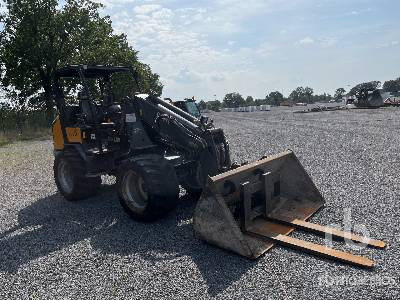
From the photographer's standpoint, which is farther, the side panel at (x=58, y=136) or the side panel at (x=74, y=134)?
the side panel at (x=58, y=136)

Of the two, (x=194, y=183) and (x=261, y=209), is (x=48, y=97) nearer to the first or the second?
(x=194, y=183)

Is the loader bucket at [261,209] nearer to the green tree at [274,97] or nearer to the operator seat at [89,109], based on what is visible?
the operator seat at [89,109]

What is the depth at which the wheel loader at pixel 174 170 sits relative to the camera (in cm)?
505

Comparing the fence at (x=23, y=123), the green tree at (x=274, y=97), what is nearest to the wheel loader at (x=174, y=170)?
the fence at (x=23, y=123)

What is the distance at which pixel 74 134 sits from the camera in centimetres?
796

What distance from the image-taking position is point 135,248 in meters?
5.40

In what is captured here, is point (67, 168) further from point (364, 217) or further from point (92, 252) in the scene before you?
point (364, 217)

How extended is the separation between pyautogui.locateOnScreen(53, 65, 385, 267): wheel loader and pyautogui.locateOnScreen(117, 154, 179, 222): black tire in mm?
15

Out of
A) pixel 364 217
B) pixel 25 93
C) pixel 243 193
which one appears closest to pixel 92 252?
pixel 243 193

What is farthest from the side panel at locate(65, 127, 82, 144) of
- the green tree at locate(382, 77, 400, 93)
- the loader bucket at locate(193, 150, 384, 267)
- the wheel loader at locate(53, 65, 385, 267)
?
the green tree at locate(382, 77, 400, 93)

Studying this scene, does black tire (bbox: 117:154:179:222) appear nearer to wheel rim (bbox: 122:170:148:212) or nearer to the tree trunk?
wheel rim (bbox: 122:170:148:212)

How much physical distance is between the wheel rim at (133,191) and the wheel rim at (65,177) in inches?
89.0

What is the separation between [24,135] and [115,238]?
90.0 ft

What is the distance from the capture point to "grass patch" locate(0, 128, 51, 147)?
27641mm
